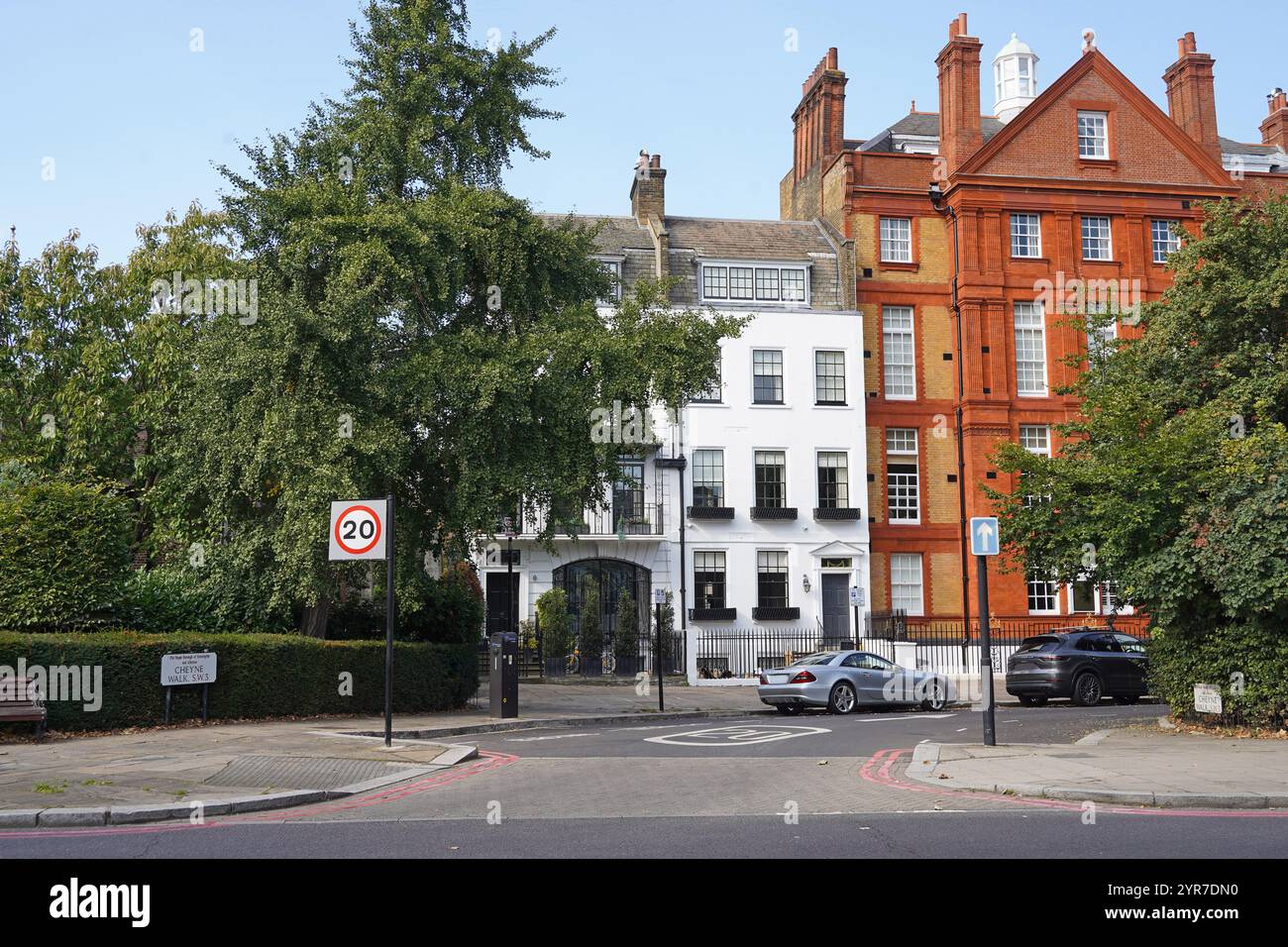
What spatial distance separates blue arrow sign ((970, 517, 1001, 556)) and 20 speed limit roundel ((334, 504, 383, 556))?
8.13 metres

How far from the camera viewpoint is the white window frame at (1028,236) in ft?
131

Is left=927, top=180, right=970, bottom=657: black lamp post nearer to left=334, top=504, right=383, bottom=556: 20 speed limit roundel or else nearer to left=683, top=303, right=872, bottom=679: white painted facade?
left=683, top=303, right=872, bottom=679: white painted facade

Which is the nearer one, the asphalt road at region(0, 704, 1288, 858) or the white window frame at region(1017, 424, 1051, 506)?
the asphalt road at region(0, 704, 1288, 858)

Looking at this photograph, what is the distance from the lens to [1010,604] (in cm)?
3797

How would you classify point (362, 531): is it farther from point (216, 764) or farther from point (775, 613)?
point (775, 613)

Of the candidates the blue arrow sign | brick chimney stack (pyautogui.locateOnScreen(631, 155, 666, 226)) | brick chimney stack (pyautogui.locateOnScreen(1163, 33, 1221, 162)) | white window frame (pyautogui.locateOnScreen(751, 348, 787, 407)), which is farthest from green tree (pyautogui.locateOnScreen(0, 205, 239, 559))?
brick chimney stack (pyautogui.locateOnScreen(1163, 33, 1221, 162))

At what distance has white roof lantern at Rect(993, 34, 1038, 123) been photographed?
4809 cm

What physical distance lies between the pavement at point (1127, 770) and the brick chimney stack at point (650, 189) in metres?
28.6

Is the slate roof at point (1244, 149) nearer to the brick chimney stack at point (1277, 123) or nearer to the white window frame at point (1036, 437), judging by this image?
the brick chimney stack at point (1277, 123)

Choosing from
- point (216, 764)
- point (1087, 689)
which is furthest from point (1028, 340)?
point (216, 764)

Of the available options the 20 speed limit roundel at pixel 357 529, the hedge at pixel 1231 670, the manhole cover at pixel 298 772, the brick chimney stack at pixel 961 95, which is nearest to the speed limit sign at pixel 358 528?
the 20 speed limit roundel at pixel 357 529
